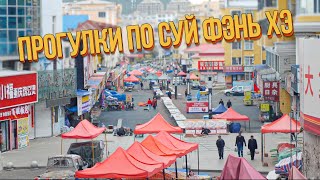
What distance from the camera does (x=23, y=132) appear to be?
33.7 metres

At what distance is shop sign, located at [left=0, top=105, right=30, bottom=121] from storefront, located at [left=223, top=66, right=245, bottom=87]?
45.7 metres

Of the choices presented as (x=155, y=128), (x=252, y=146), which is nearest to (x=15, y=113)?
(x=155, y=128)

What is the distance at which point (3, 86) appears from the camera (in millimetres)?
31688

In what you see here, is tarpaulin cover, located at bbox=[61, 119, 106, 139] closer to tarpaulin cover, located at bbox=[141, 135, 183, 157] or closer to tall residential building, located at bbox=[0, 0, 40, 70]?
tarpaulin cover, located at bbox=[141, 135, 183, 157]

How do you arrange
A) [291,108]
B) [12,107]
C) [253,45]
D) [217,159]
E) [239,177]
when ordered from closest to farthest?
[239,177] < [217,159] < [12,107] < [291,108] < [253,45]

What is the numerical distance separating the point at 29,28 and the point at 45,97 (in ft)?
26.1

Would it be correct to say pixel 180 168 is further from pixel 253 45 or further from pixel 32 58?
pixel 253 45

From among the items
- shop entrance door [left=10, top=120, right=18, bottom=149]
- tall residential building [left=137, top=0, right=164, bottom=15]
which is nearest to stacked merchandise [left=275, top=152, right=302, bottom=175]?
shop entrance door [left=10, top=120, right=18, bottom=149]

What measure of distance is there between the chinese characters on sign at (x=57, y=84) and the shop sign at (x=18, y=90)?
1.38 m

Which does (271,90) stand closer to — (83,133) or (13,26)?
(13,26)

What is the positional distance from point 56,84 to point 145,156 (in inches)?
688

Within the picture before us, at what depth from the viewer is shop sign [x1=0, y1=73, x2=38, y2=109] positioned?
31750 mm

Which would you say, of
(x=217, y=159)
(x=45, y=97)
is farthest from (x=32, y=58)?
(x=217, y=159)

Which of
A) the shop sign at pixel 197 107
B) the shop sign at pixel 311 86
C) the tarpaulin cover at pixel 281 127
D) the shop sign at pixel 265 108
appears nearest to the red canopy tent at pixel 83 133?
the tarpaulin cover at pixel 281 127
